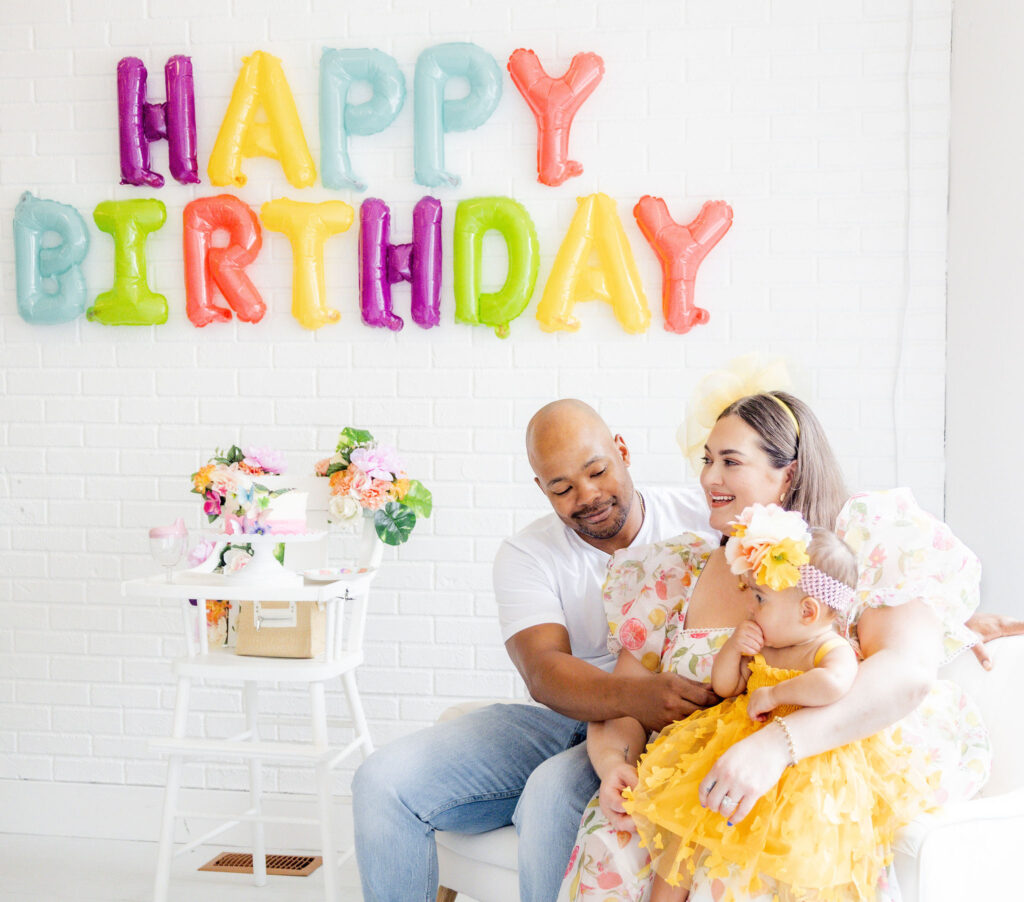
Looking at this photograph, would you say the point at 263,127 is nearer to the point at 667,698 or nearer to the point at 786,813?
the point at 667,698

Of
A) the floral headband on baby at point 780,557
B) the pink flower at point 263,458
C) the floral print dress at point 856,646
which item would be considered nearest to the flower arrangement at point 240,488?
the pink flower at point 263,458

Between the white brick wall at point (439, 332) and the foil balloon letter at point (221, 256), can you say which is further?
the foil balloon letter at point (221, 256)

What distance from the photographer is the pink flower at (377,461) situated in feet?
8.48

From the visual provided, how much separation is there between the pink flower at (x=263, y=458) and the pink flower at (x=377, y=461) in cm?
23

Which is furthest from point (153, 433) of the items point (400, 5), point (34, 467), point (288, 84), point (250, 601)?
point (400, 5)

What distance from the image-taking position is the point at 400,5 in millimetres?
2889

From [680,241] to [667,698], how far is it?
1473 mm

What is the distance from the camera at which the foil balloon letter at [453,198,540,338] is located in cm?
282

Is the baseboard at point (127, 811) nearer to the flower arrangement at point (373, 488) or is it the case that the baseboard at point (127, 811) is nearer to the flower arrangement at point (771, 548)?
the flower arrangement at point (373, 488)

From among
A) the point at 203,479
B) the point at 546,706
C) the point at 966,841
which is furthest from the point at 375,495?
the point at 966,841

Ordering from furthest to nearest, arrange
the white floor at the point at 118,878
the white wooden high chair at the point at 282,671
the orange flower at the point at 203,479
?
1. the white floor at the point at 118,878
2. the orange flower at the point at 203,479
3. the white wooden high chair at the point at 282,671

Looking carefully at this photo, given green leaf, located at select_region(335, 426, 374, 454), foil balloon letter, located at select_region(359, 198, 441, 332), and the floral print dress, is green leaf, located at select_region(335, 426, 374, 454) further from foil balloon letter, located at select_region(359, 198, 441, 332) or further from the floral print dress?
the floral print dress

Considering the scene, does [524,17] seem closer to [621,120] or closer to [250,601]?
[621,120]

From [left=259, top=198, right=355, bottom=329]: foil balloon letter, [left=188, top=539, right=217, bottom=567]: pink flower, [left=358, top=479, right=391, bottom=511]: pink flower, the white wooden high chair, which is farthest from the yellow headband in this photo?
[left=188, top=539, right=217, bottom=567]: pink flower
